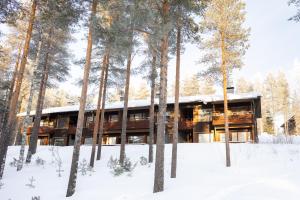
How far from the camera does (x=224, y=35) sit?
18.9 metres

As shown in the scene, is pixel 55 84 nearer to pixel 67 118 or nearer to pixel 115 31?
pixel 67 118

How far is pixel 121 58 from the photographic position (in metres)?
20.1

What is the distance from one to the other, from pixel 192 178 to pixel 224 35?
10830 millimetres

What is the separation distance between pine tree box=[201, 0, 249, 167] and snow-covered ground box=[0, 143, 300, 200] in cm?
584

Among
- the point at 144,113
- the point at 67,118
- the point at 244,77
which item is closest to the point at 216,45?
the point at 144,113

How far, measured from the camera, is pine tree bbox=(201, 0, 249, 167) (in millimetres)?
18703

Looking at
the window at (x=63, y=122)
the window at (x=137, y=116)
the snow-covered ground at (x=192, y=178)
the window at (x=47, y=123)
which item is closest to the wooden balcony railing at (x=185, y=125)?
the window at (x=137, y=116)

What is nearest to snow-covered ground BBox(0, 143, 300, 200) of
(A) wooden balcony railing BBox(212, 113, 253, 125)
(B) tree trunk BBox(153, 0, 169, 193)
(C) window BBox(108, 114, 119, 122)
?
(B) tree trunk BBox(153, 0, 169, 193)

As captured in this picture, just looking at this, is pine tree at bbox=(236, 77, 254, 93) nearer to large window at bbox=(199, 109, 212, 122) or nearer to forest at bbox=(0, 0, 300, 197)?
large window at bbox=(199, 109, 212, 122)

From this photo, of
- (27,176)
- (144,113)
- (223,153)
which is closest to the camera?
(27,176)

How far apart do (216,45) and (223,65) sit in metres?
1.73

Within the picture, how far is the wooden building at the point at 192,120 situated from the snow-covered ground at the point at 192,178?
6.03 m

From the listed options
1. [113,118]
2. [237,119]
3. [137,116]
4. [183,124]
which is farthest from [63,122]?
[237,119]

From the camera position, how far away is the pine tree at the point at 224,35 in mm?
18703
